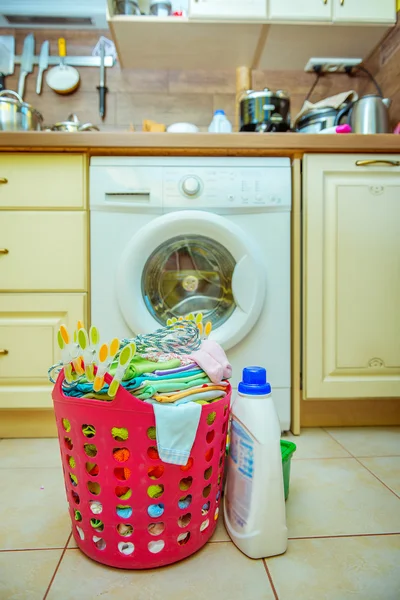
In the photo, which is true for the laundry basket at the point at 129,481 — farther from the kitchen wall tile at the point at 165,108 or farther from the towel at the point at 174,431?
the kitchen wall tile at the point at 165,108

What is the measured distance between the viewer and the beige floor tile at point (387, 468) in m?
0.96

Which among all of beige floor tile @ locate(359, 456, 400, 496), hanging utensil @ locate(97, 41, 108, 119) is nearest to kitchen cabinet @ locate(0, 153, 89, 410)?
hanging utensil @ locate(97, 41, 108, 119)

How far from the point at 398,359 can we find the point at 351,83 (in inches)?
54.1

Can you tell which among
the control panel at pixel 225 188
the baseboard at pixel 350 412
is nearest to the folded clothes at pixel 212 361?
the control panel at pixel 225 188

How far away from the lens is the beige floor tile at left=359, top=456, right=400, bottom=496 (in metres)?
0.96

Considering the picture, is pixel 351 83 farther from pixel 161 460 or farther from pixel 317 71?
pixel 161 460

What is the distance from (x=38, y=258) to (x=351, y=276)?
3.12 feet

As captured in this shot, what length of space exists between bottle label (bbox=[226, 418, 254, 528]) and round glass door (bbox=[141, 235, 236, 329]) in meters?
0.56

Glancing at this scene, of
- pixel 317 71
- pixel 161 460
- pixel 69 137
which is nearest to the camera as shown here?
pixel 161 460

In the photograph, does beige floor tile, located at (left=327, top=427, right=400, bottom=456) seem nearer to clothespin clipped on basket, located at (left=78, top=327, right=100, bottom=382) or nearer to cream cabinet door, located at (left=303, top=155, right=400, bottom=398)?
cream cabinet door, located at (left=303, top=155, right=400, bottom=398)

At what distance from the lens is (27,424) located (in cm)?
129

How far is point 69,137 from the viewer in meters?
1.21

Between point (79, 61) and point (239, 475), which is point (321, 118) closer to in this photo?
point (79, 61)

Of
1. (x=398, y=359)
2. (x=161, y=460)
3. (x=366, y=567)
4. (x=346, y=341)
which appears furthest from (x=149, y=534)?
(x=398, y=359)
